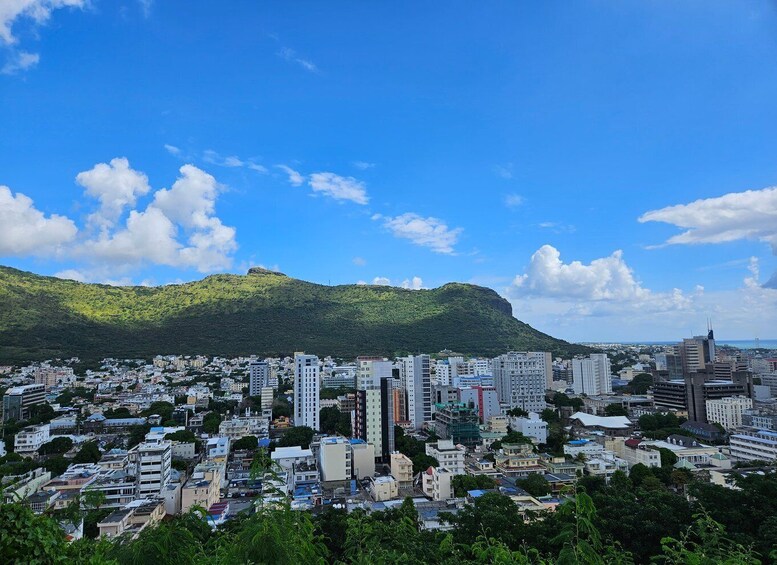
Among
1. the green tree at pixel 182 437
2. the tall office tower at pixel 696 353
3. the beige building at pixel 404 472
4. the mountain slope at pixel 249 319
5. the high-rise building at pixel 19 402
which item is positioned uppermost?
the mountain slope at pixel 249 319

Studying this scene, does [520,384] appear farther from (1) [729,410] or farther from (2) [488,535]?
(2) [488,535]

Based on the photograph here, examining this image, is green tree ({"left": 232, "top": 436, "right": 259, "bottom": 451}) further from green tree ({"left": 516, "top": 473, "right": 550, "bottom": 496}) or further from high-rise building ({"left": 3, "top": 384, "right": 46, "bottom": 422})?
high-rise building ({"left": 3, "top": 384, "right": 46, "bottom": 422})

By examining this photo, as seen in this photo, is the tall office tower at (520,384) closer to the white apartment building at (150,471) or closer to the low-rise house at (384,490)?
the low-rise house at (384,490)

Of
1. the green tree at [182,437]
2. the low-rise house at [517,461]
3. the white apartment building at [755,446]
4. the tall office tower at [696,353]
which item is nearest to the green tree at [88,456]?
the green tree at [182,437]

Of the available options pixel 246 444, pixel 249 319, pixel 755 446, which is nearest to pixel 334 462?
pixel 246 444

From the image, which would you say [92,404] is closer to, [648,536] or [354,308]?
[648,536]

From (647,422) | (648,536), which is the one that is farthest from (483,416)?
(648,536)

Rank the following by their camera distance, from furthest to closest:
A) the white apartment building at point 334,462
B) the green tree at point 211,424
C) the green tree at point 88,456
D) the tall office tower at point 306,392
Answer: the tall office tower at point 306,392, the green tree at point 211,424, the green tree at point 88,456, the white apartment building at point 334,462

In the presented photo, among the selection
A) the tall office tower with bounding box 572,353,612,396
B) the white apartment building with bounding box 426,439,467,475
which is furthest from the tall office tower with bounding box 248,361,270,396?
the tall office tower with bounding box 572,353,612,396
